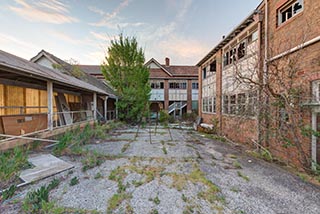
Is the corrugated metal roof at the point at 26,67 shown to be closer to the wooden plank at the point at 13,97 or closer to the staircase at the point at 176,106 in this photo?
the wooden plank at the point at 13,97

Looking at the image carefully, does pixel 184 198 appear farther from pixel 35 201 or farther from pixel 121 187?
pixel 35 201

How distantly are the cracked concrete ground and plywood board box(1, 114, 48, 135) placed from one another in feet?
8.74

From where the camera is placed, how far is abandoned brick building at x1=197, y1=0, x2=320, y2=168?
4.15 meters

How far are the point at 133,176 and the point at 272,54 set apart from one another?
6514 mm

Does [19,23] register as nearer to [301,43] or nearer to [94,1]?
[94,1]

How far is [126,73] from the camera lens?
1481 cm

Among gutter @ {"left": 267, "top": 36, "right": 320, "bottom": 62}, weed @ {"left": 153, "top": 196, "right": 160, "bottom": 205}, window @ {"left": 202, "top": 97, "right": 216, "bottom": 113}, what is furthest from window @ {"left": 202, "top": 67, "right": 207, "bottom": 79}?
weed @ {"left": 153, "top": 196, "right": 160, "bottom": 205}

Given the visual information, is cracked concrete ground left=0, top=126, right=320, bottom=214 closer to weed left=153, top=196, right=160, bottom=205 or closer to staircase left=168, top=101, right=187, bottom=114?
weed left=153, top=196, right=160, bottom=205

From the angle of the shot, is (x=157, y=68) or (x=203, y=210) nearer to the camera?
(x=203, y=210)

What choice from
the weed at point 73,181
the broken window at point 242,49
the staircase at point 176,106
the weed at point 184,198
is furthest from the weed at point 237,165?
the staircase at point 176,106

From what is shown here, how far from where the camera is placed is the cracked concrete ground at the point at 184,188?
2652mm

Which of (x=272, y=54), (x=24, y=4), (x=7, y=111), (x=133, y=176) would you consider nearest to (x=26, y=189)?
(x=133, y=176)

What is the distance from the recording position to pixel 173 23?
13375 millimetres

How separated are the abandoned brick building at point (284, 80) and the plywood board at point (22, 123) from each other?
850cm
